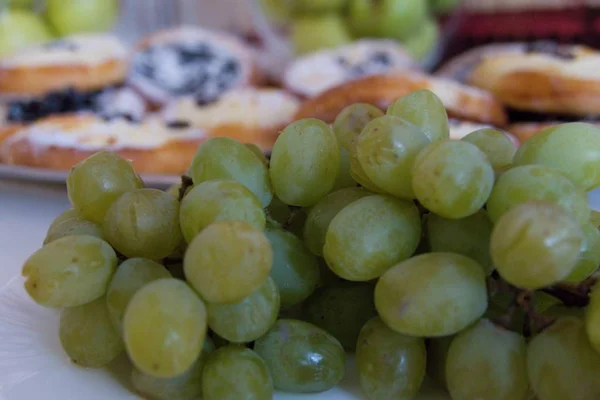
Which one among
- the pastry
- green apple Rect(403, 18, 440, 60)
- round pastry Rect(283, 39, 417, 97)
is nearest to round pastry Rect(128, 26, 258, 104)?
the pastry

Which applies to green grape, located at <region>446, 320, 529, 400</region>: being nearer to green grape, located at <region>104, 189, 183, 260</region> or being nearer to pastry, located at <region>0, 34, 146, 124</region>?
green grape, located at <region>104, 189, 183, 260</region>

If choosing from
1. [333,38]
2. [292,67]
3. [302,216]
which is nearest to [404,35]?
[333,38]

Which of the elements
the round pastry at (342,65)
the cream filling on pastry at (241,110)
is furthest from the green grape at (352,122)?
the round pastry at (342,65)

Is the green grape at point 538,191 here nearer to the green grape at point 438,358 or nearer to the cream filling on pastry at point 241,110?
the green grape at point 438,358

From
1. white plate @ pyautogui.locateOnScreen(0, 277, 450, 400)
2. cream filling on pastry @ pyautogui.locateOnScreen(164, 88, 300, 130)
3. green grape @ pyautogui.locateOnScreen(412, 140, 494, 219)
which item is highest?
green grape @ pyautogui.locateOnScreen(412, 140, 494, 219)

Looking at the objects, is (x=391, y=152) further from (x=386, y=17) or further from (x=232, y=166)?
(x=386, y=17)

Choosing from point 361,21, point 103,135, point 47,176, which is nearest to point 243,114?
point 103,135
